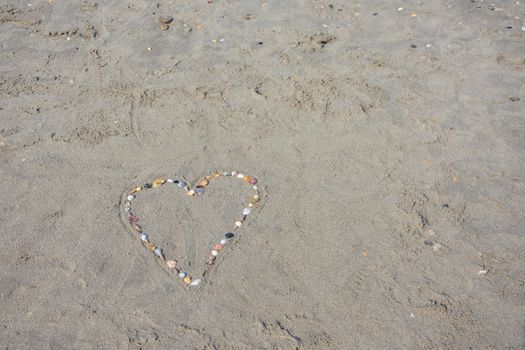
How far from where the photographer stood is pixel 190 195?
4074mm

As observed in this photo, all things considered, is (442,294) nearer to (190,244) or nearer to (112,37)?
(190,244)

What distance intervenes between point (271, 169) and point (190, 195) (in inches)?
Answer: 26.6

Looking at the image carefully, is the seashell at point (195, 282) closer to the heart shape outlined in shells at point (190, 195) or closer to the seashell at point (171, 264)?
the heart shape outlined in shells at point (190, 195)

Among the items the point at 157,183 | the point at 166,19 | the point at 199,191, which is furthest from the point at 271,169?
the point at 166,19

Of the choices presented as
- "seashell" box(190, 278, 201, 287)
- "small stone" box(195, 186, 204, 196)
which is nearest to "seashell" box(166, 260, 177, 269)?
"seashell" box(190, 278, 201, 287)

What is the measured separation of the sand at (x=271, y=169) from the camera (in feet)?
10.7

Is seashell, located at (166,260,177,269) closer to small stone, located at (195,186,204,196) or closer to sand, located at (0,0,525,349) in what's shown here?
sand, located at (0,0,525,349)

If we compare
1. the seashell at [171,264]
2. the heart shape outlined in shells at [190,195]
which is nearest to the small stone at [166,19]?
the heart shape outlined in shells at [190,195]

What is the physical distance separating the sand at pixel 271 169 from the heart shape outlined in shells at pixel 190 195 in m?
0.06

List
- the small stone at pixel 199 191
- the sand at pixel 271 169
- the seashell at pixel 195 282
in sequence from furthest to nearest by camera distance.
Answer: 1. the small stone at pixel 199 191
2. the seashell at pixel 195 282
3. the sand at pixel 271 169

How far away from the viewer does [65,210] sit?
397 cm

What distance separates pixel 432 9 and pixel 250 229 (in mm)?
4010

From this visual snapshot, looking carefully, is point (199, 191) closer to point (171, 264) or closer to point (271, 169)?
point (271, 169)

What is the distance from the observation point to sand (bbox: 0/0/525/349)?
325cm
